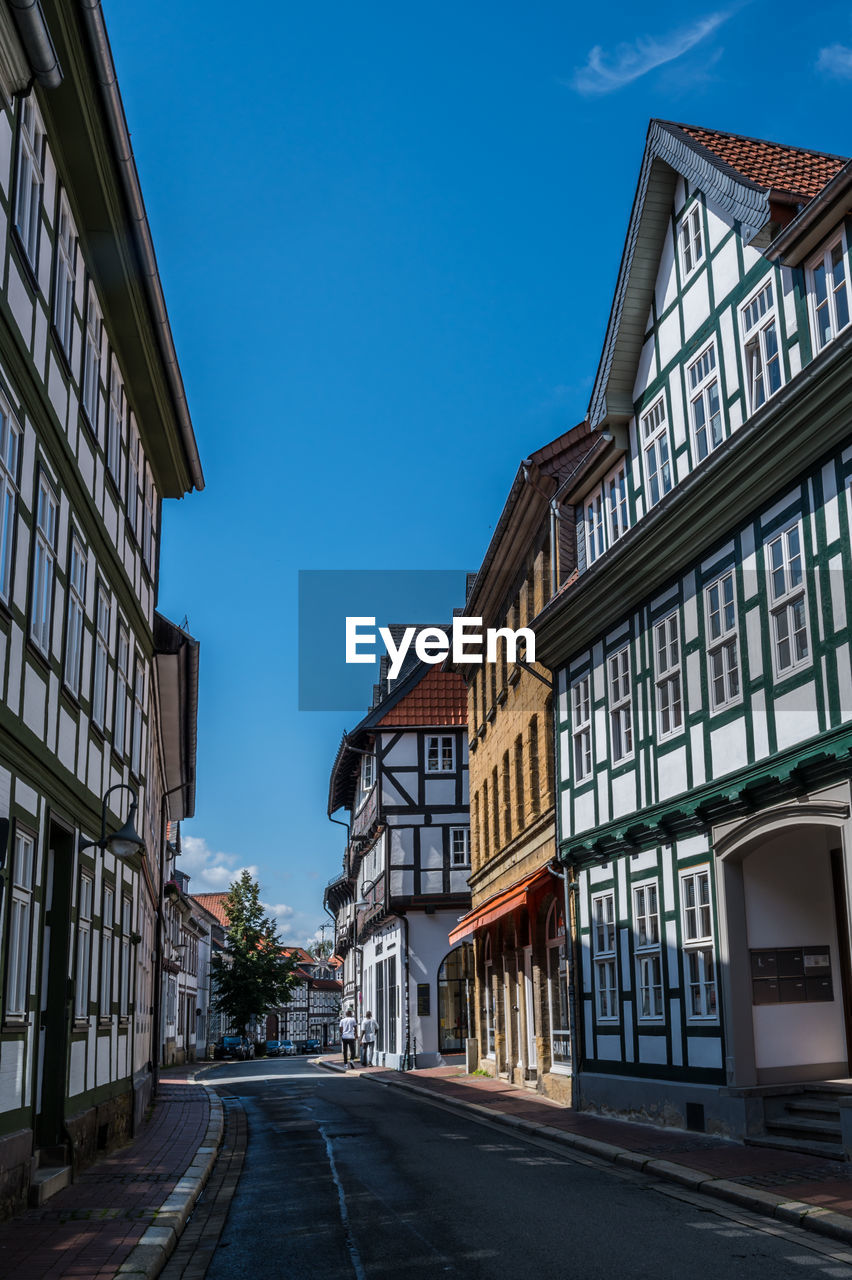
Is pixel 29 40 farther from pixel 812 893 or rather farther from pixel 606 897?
pixel 606 897

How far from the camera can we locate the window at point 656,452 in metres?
→ 18.5

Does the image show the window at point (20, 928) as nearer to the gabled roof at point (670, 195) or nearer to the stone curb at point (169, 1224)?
the stone curb at point (169, 1224)

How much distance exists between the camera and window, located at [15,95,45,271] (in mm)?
11587

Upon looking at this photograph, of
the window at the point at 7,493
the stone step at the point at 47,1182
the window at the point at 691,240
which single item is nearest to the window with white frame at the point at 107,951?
the stone step at the point at 47,1182

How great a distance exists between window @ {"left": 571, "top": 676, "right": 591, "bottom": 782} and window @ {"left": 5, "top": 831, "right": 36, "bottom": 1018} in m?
11.2

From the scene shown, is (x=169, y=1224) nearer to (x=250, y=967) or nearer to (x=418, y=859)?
(x=418, y=859)

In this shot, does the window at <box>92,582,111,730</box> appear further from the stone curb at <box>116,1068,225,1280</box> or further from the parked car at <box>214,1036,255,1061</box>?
the parked car at <box>214,1036,255,1061</box>

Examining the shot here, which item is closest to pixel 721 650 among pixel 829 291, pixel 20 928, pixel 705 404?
pixel 705 404

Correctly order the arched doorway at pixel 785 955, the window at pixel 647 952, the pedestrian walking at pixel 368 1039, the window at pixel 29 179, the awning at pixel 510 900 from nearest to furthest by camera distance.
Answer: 1. the window at pixel 29 179
2. the arched doorway at pixel 785 955
3. the window at pixel 647 952
4. the awning at pixel 510 900
5. the pedestrian walking at pixel 368 1039

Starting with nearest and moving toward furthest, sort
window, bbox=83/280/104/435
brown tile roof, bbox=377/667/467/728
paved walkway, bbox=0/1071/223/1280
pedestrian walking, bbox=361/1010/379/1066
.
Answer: paved walkway, bbox=0/1071/223/1280 < window, bbox=83/280/104/435 < brown tile roof, bbox=377/667/467/728 < pedestrian walking, bbox=361/1010/379/1066

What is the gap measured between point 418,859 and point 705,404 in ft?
89.6

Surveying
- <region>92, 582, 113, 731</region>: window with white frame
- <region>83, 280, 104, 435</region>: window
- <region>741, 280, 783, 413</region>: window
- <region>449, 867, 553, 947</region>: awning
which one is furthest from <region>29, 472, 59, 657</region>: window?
<region>449, 867, 553, 947</region>: awning

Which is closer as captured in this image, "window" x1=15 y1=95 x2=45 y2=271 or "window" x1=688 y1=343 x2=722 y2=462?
"window" x1=15 y1=95 x2=45 y2=271

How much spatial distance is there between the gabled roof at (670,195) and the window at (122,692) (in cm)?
779
